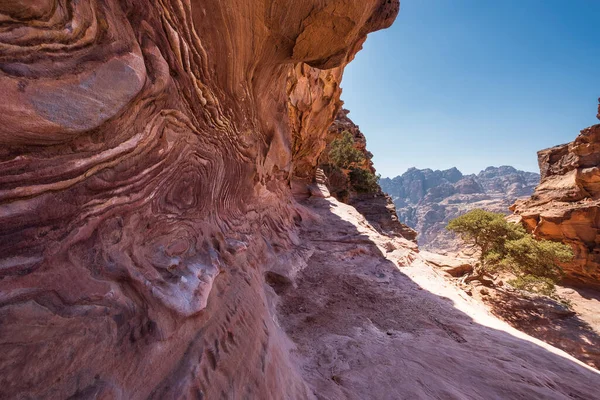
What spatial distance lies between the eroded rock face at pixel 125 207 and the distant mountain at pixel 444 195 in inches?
4231

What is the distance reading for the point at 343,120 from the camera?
99.7 feet

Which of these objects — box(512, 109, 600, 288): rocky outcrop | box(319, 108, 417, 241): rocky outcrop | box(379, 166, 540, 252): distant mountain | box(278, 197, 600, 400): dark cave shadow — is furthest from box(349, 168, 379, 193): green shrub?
box(379, 166, 540, 252): distant mountain

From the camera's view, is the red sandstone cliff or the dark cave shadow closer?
the red sandstone cliff

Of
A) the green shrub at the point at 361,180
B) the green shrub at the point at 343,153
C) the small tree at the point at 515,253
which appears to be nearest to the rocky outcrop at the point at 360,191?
the green shrub at the point at 361,180

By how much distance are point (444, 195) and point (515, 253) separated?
16108 centimetres

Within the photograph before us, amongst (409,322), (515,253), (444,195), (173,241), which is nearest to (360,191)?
(515,253)

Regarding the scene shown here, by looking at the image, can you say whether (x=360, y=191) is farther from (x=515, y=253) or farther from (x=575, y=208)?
(x=575, y=208)

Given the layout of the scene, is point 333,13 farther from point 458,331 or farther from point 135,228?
point 458,331

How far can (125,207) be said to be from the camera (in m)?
2.43

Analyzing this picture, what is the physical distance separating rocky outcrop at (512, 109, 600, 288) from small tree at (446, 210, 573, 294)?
669 cm

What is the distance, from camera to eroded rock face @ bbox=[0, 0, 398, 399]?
1.52m

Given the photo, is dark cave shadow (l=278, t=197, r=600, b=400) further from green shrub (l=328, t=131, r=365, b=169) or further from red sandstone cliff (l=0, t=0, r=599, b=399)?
green shrub (l=328, t=131, r=365, b=169)

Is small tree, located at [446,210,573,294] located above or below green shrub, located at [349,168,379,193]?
below

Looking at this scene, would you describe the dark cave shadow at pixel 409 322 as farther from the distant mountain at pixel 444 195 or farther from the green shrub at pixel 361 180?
the distant mountain at pixel 444 195
